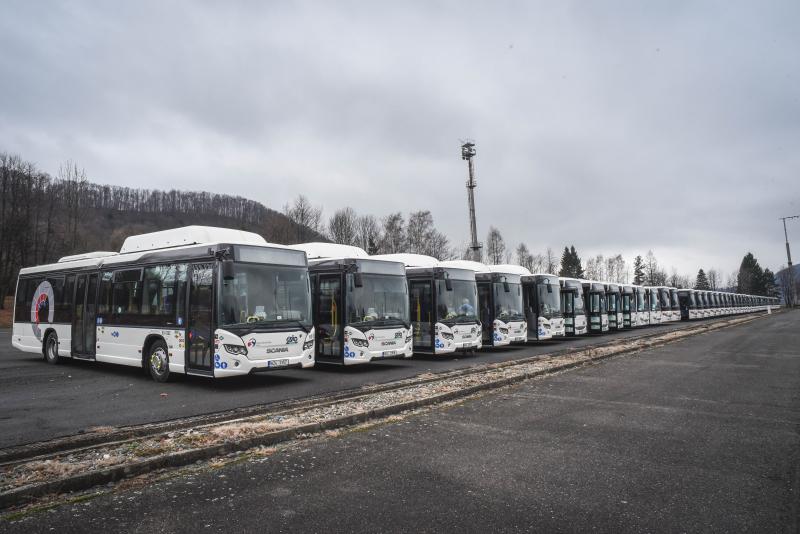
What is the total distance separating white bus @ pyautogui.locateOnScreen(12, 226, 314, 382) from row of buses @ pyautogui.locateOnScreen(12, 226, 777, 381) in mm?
28

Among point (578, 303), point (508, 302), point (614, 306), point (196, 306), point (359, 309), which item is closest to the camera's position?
point (196, 306)

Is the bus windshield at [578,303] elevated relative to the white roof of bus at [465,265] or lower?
lower

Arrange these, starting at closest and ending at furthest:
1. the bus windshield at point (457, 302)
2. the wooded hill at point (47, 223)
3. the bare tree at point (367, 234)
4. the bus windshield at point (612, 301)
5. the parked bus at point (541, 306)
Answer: the bus windshield at point (457, 302) < the parked bus at point (541, 306) < the bus windshield at point (612, 301) < the wooded hill at point (47, 223) < the bare tree at point (367, 234)

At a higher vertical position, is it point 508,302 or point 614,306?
point 508,302

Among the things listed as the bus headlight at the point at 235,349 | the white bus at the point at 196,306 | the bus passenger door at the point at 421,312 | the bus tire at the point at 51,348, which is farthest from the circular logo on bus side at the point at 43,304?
the bus passenger door at the point at 421,312

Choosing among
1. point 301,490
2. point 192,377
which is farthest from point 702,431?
point 192,377

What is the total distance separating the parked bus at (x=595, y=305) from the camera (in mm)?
31188

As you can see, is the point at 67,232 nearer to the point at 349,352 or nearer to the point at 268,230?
the point at 268,230

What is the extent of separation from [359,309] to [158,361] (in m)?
5.20

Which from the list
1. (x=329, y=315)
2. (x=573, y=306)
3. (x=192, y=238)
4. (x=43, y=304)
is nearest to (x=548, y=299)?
(x=573, y=306)

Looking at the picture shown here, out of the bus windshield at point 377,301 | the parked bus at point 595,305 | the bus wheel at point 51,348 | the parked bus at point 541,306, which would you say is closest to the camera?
the bus windshield at point 377,301

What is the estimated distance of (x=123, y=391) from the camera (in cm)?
1116

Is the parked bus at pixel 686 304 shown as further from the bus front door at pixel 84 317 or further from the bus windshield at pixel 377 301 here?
the bus front door at pixel 84 317

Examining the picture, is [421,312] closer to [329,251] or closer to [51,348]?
[329,251]
